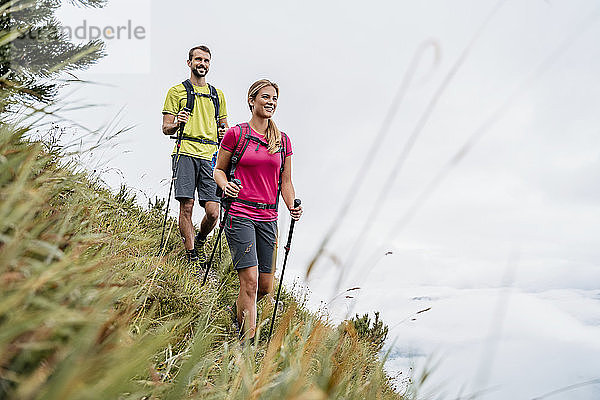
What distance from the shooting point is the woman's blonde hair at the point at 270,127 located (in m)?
5.19

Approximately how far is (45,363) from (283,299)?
808 cm

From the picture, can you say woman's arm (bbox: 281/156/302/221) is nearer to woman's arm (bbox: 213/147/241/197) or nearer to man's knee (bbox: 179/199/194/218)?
woman's arm (bbox: 213/147/241/197)

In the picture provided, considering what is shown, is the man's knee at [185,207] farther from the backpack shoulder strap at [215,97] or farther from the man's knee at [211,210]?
the backpack shoulder strap at [215,97]

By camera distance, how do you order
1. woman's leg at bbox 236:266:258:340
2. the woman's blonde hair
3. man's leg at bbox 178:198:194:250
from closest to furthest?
1. woman's leg at bbox 236:266:258:340
2. the woman's blonde hair
3. man's leg at bbox 178:198:194:250

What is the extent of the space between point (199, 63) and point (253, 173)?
2.82 meters

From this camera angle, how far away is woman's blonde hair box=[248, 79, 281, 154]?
519 centimetres

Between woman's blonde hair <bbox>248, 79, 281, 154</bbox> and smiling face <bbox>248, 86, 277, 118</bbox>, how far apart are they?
0.20ft

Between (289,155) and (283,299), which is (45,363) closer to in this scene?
(289,155)

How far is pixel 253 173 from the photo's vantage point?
201 inches

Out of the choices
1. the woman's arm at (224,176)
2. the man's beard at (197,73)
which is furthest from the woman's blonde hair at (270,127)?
the man's beard at (197,73)

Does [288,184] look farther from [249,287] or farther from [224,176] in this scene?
[249,287]

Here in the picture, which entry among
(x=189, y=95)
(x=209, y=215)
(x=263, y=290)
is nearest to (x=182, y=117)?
(x=189, y=95)

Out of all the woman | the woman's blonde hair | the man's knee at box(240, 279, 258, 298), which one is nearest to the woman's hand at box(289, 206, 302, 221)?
the woman

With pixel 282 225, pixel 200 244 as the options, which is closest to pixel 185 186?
pixel 200 244
